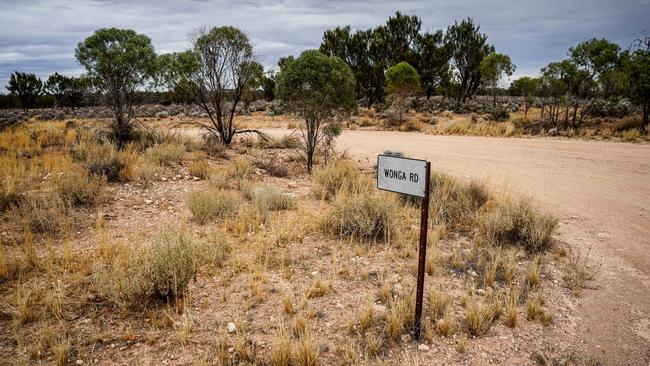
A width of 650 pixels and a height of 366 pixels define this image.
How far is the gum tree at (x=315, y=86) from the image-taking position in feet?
30.4

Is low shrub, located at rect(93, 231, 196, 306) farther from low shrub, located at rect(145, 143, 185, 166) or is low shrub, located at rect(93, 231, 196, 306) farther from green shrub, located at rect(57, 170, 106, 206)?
low shrub, located at rect(145, 143, 185, 166)

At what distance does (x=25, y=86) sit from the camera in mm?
45625

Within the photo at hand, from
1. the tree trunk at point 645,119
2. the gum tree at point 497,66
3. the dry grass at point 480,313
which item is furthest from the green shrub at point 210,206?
the gum tree at point 497,66

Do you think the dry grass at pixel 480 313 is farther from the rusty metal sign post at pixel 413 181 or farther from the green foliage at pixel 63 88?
the green foliage at pixel 63 88

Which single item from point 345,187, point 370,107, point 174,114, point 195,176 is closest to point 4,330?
point 345,187

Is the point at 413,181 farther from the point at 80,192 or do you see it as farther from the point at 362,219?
the point at 80,192

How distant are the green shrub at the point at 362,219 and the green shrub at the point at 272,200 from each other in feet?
3.84

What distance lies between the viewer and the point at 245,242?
5.31 metres

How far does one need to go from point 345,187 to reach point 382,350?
4.29 meters

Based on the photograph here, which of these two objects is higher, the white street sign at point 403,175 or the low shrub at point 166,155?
the white street sign at point 403,175

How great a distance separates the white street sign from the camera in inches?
120

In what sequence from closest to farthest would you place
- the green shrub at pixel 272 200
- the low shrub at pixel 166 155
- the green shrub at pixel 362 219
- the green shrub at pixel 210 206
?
1. the green shrub at pixel 362 219
2. the green shrub at pixel 210 206
3. the green shrub at pixel 272 200
4. the low shrub at pixel 166 155

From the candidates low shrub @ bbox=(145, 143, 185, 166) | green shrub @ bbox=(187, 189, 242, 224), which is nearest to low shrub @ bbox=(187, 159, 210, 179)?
low shrub @ bbox=(145, 143, 185, 166)

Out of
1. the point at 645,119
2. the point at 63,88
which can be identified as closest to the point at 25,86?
the point at 63,88
